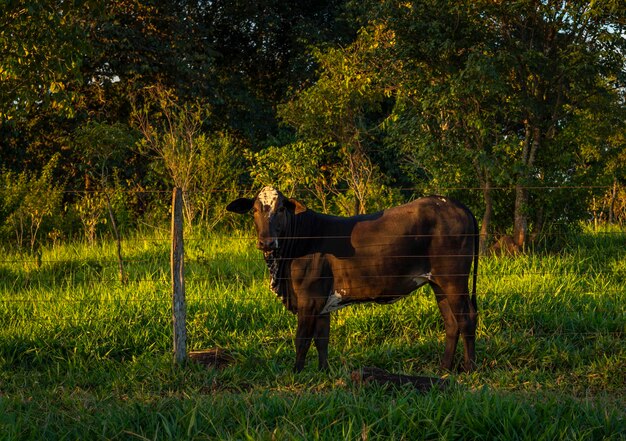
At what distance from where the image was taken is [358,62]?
1391 cm

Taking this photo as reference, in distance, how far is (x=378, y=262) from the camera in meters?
7.04

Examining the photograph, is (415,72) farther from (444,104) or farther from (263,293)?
(263,293)

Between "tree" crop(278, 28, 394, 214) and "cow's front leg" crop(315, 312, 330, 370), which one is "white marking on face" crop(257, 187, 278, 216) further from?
"tree" crop(278, 28, 394, 214)

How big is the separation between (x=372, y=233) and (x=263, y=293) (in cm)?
249

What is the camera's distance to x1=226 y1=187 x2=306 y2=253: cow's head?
21.7 feet

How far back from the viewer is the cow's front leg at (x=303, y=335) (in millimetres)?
6828

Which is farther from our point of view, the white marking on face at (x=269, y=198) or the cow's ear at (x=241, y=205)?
the cow's ear at (x=241, y=205)

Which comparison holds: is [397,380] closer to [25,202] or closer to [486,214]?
[486,214]

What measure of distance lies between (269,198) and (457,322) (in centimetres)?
220

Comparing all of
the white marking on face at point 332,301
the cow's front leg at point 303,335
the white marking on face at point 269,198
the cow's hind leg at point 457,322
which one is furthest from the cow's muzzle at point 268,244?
the cow's hind leg at point 457,322

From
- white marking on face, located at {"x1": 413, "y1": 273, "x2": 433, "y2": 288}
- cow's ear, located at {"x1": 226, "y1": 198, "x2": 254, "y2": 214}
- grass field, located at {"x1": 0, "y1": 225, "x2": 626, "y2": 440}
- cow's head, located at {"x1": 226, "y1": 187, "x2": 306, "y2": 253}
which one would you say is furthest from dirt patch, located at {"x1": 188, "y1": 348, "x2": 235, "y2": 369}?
white marking on face, located at {"x1": 413, "y1": 273, "x2": 433, "y2": 288}

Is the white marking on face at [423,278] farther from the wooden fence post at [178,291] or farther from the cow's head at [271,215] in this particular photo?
the wooden fence post at [178,291]

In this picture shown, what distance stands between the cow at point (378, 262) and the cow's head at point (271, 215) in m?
0.05

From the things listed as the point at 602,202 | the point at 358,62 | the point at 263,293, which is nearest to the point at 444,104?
the point at 358,62
